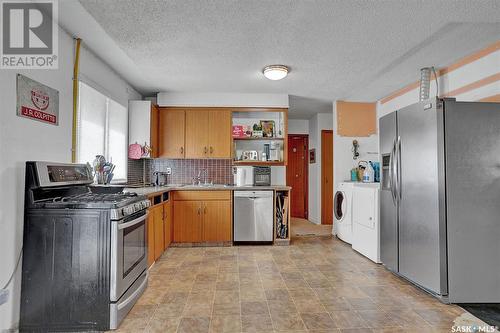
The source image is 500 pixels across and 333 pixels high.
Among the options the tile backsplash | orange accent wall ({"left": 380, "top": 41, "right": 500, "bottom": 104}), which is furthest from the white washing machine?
the tile backsplash

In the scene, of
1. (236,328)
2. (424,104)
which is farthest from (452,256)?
(236,328)

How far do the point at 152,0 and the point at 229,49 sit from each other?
3.23ft

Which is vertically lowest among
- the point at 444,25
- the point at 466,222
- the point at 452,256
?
the point at 452,256

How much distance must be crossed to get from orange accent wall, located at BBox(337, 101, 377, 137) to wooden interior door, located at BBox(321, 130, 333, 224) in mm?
1000

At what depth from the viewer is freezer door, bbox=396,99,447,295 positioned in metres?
2.33

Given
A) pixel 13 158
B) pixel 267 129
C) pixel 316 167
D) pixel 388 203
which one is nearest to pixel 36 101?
pixel 13 158

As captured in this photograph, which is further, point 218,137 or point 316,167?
point 316,167

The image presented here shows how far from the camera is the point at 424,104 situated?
8.14 feet

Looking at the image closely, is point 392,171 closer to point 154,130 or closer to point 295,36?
point 295,36

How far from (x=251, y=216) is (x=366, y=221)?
1613 millimetres

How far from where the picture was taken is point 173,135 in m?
4.44

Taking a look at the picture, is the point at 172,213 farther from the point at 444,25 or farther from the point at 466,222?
the point at 444,25

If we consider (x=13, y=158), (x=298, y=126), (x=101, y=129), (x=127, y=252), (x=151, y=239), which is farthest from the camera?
(x=298, y=126)

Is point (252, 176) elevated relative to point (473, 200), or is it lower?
elevated
